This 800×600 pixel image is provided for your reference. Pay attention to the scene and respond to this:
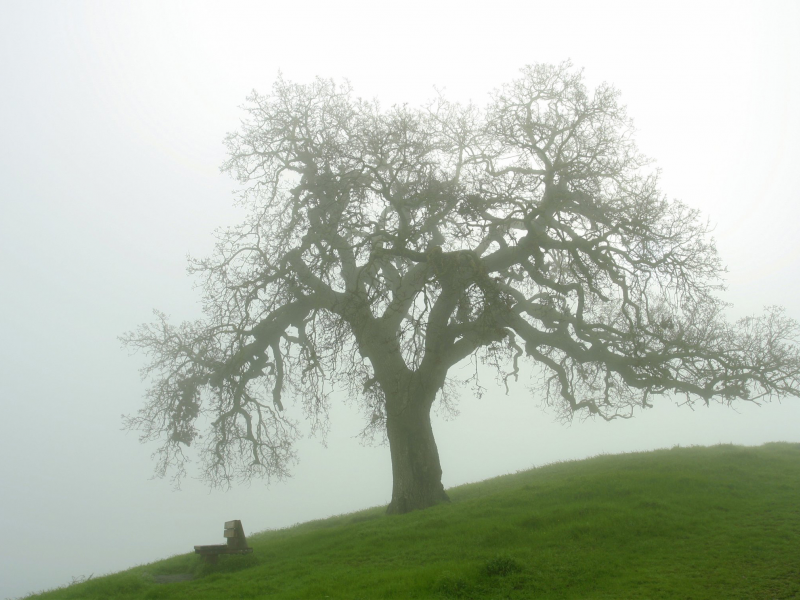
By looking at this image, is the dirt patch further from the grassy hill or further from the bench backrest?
the bench backrest

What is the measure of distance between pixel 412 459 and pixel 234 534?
4.92 metres

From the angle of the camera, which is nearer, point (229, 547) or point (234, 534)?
point (229, 547)

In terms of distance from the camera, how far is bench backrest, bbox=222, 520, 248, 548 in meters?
12.6

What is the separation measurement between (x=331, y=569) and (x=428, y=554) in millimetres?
1790

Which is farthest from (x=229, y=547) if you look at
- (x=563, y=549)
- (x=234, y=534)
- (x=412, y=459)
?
(x=563, y=549)

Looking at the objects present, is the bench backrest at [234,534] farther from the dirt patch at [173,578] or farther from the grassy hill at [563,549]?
the dirt patch at [173,578]

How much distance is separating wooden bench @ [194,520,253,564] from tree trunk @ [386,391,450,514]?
4.14 metres

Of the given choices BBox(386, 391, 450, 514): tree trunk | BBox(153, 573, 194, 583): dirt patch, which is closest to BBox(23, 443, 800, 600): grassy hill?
BBox(153, 573, 194, 583): dirt patch

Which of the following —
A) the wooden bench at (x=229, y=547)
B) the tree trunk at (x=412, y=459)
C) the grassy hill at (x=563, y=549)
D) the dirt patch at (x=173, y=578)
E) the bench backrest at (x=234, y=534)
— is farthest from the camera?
the tree trunk at (x=412, y=459)

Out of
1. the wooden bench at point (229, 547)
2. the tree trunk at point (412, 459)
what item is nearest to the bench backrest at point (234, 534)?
the wooden bench at point (229, 547)

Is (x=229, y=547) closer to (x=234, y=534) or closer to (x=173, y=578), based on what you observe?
(x=234, y=534)

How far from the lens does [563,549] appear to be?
9.77 metres

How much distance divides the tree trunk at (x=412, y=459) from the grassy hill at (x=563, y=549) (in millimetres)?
1109

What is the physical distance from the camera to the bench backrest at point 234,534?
12578 millimetres
